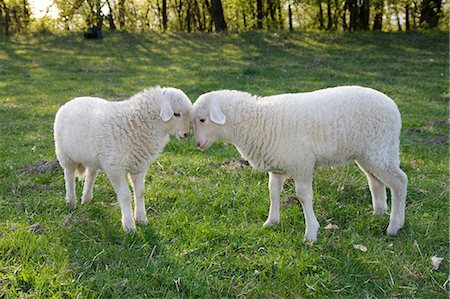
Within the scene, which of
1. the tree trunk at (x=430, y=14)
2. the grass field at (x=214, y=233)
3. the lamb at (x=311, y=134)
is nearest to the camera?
the grass field at (x=214, y=233)

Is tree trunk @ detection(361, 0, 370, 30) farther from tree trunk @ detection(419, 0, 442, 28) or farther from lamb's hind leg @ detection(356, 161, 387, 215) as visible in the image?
lamb's hind leg @ detection(356, 161, 387, 215)

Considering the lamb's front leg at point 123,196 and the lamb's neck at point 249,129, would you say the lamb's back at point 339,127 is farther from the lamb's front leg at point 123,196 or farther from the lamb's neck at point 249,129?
the lamb's front leg at point 123,196

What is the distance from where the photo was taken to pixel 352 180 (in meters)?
5.55

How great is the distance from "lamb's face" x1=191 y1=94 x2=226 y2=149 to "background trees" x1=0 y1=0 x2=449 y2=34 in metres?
18.9

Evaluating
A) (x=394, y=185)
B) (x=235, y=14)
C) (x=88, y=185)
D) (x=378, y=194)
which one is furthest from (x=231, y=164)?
(x=235, y=14)

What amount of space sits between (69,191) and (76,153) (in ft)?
1.80

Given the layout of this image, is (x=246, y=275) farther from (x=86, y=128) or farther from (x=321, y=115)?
(x=86, y=128)

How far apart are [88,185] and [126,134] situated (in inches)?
37.6

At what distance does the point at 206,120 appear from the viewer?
4730 mm

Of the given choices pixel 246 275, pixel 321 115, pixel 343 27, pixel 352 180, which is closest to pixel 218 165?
pixel 352 180

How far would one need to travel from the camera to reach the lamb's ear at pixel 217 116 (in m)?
4.57

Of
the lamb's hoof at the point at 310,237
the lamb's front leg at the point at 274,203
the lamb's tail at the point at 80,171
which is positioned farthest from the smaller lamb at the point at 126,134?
the lamb's hoof at the point at 310,237

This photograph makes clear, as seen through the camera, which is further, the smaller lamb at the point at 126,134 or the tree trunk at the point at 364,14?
the tree trunk at the point at 364,14

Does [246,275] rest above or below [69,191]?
below
